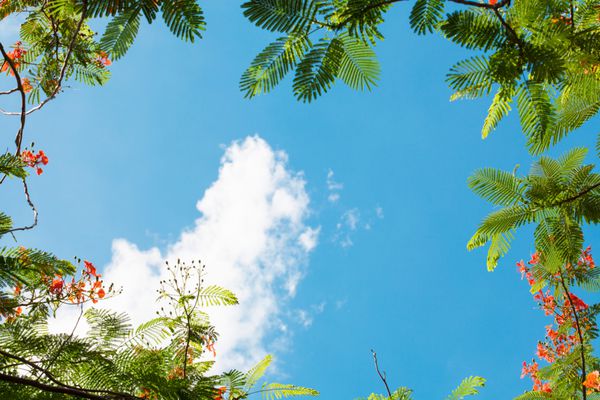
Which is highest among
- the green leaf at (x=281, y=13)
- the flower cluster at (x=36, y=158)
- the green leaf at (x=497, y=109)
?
the flower cluster at (x=36, y=158)

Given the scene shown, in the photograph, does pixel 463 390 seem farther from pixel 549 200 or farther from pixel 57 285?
pixel 57 285

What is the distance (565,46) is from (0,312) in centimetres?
273

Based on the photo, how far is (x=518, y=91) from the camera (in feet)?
4.85

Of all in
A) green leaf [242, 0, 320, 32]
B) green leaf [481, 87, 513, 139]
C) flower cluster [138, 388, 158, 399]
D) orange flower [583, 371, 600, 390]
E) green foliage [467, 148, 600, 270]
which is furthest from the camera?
orange flower [583, 371, 600, 390]

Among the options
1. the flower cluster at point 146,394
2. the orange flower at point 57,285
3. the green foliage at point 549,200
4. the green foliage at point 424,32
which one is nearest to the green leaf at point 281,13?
the green foliage at point 424,32

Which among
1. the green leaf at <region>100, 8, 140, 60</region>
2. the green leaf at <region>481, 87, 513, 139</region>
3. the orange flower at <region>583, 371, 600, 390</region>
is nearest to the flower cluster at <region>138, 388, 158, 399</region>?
the green leaf at <region>100, 8, 140, 60</region>

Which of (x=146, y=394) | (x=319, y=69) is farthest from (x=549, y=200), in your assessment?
(x=146, y=394)

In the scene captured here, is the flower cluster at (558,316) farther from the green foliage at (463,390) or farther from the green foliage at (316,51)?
the green foliage at (316,51)

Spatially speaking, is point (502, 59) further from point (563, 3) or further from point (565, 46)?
point (563, 3)

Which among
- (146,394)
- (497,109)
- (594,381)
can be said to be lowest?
(146,394)

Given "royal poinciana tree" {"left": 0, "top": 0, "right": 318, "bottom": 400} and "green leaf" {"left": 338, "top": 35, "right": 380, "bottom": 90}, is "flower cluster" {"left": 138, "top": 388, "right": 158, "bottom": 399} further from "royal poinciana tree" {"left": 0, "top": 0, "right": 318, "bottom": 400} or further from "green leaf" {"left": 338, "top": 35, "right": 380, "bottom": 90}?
"green leaf" {"left": 338, "top": 35, "right": 380, "bottom": 90}

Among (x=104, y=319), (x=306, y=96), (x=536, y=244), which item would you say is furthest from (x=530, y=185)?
(x=104, y=319)

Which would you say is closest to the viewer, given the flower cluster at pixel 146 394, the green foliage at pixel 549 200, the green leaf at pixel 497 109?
the green leaf at pixel 497 109

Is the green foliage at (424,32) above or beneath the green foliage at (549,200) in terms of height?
beneath
